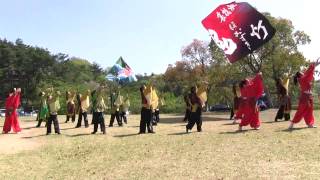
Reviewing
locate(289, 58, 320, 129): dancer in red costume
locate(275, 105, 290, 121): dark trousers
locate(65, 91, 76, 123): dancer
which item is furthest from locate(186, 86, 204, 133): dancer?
locate(65, 91, 76, 123): dancer

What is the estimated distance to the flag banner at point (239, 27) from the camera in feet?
59.8

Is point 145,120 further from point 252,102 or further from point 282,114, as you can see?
point 282,114

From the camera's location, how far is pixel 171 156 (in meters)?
13.2

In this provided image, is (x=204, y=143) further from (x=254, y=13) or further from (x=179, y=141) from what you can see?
(x=254, y=13)

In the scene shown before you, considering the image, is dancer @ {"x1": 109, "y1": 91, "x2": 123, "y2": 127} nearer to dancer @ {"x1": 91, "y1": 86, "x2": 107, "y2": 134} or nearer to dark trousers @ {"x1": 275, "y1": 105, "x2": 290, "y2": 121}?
dancer @ {"x1": 91, "y1": 86, "x2": 107, "y2": 134}

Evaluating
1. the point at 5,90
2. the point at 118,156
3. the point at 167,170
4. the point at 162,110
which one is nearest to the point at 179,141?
the point at 118,156

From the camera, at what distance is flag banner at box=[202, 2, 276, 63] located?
1822cm

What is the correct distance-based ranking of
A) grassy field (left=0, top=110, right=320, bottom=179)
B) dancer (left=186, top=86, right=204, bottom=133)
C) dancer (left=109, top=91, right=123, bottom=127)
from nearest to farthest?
grassy field (left=0, top=110, right=320, bottom=179)
dancer (left=186, top=86, right=204, bottom=133)
dancer (left=109, top=91, right=123, bottom=127)

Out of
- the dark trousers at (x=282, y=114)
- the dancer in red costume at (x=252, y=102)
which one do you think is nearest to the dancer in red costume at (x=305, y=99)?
the dancer in red costume at (x=252, y=102)

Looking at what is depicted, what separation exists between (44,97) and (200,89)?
326 inches

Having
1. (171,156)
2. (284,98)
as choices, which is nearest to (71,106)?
(284,98)

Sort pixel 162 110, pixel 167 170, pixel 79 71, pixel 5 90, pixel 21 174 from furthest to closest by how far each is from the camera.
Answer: pixel 79 71 < pixel 5 90 < pixel 162 110 < pixel 21 174 < pixel 167 170

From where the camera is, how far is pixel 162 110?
172 ft

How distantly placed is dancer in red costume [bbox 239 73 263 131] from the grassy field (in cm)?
36
